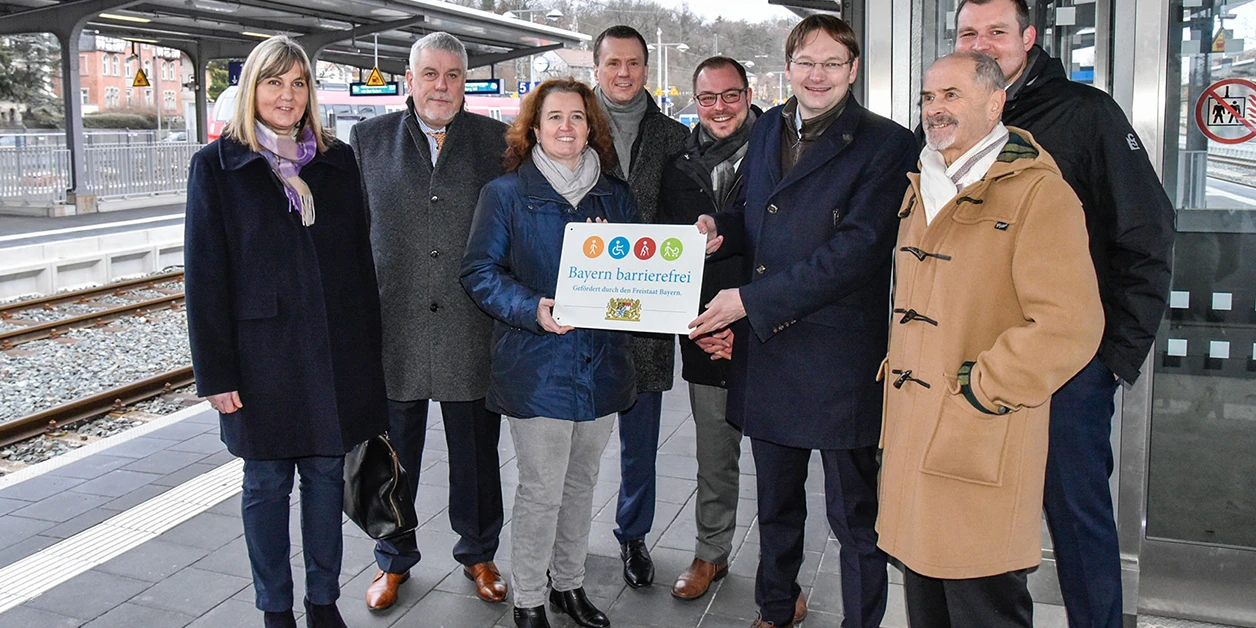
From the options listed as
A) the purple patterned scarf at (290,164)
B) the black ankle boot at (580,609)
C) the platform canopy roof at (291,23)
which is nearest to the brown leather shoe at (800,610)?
the black ankle boot at (580,609)

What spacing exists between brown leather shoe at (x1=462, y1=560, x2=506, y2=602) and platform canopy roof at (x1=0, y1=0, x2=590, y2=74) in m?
18.3

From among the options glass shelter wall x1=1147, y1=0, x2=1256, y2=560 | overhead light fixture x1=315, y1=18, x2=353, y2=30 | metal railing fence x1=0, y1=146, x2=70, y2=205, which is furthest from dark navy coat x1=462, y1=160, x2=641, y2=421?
overhead light fixture x1=315, y1=18, x2=353, y2=30

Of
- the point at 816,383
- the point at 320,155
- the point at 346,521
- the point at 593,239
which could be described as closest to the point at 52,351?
the point at 346,521

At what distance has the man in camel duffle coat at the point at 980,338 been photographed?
2504mm

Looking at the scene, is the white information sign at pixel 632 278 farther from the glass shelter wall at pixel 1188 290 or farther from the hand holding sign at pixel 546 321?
the glass shelter wall at pixel 1188 290

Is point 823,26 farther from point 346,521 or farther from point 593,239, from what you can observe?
point 346,521

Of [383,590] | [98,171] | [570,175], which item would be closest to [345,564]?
[383,590]

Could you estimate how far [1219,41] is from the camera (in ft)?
12.3

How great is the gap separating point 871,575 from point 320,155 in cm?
226

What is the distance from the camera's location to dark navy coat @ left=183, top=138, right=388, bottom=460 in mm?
3346

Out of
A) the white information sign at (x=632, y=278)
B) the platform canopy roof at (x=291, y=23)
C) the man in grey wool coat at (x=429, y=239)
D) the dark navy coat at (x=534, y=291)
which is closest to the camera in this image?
the white information sign at (x=632, y=278)

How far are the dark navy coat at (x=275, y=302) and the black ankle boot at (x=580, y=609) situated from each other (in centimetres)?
94

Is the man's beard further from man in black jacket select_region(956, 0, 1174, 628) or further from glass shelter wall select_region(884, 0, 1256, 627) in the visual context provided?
glass shelter wall select_region(884, 0, 1256, 627)

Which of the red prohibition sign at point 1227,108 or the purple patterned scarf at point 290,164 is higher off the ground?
the red prohibition sign at point 1227,108
